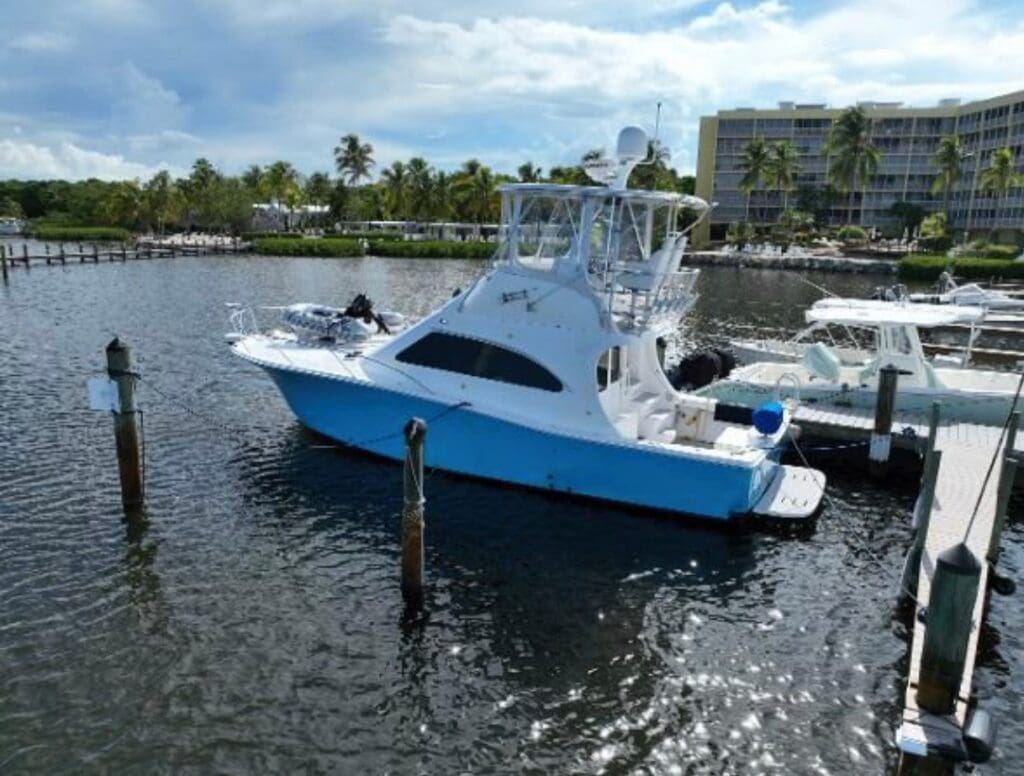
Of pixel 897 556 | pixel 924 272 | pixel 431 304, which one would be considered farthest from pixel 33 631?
pixel 924 272

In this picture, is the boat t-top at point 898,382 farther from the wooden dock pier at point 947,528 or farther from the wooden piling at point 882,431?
the wooden piling at point 882,431

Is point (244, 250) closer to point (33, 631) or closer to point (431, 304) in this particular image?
point (431, 304)

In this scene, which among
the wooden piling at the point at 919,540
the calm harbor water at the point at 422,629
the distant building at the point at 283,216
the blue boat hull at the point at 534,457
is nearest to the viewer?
the calm harbor water at the point at 422,629

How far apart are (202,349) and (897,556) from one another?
2417 cm

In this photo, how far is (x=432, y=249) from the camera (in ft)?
278

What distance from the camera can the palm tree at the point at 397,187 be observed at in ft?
355

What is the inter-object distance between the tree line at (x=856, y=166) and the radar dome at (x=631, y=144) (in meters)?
82.6

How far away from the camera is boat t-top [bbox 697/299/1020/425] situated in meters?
19.0

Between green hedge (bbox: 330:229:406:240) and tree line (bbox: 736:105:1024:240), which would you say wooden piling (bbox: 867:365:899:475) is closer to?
tree line (bbox: 736:105:1024:240)

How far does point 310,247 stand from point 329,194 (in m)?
38.0

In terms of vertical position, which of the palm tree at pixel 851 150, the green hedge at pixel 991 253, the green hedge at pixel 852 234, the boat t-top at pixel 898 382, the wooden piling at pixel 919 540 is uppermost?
the palm tree at pixel 851 150

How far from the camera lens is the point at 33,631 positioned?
10.3m

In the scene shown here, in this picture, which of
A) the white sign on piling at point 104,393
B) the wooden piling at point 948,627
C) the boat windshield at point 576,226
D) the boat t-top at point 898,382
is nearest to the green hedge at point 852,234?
the boat t-top at point 898,382

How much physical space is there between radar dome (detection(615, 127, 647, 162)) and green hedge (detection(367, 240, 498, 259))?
6974 cm
